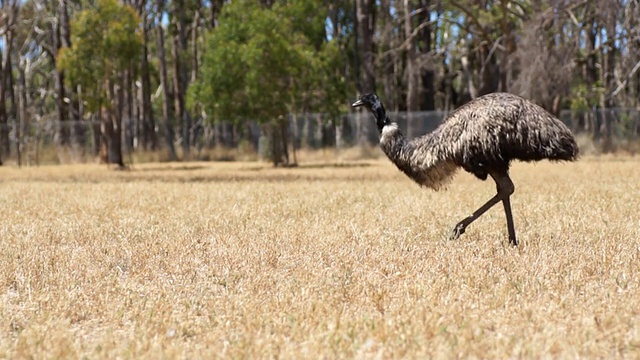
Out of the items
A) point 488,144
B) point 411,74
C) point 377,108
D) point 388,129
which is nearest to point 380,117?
point 377,108

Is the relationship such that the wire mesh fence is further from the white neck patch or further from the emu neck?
the white neck patch

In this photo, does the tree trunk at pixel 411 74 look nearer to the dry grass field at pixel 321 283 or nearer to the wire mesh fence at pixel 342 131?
the wire mesh fence at pixel 342 131

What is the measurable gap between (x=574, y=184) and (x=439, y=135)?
834 cm

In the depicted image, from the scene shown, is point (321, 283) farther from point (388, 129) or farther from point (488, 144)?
point (388, 129)

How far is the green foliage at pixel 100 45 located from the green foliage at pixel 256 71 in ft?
10.5

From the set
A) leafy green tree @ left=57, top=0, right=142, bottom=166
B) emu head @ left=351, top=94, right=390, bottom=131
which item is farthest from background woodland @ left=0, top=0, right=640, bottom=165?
emu head @ left=351, top=94, right=390, bottom=131

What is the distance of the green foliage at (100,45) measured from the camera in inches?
974

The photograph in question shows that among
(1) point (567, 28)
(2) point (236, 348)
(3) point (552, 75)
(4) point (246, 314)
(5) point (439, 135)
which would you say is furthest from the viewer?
(1) point (567, 28)

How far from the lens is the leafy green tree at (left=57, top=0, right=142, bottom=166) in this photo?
81.3 ft

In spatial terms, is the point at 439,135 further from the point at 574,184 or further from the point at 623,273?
the point at 574,184

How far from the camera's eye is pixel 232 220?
9.68m

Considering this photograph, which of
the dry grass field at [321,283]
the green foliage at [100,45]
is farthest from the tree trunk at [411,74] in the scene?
the dry grass field at [321,283]

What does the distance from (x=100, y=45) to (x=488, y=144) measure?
20293 mm

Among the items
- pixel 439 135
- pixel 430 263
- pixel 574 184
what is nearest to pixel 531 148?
pixel 439 135
